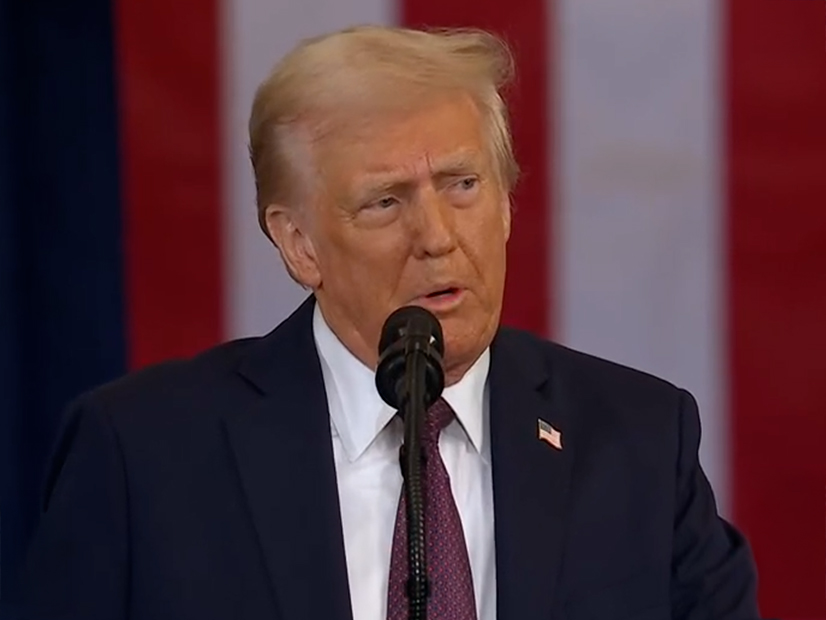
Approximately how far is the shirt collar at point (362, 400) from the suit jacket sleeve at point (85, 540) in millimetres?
217

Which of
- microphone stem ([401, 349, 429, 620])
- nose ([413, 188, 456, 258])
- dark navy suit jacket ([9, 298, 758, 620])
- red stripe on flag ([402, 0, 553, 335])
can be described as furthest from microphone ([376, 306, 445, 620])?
red stripe on flag ([402, 0, 553, 335])

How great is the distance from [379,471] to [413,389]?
375 mm

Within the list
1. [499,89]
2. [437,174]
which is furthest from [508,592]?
[499,89]

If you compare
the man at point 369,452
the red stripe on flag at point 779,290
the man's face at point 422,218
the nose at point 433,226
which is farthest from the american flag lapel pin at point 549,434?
the red stripe on flag at point 779,290

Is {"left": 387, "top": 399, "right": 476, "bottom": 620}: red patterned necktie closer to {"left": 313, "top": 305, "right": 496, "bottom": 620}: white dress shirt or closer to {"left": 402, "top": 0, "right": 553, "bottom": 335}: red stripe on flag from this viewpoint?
{"left": 313, "top": 305, "right": 496, "bottom": 620}: white dress shirt

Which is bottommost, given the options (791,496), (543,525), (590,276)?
(791,496)

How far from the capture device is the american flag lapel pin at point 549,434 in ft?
5.22

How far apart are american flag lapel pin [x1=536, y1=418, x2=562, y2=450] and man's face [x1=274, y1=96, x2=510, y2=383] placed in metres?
0.12

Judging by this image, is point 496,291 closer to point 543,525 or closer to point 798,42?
point 543,525

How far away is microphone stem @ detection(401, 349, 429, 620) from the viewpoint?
114 centimetres

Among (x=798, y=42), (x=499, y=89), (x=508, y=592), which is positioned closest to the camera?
(x=508, y=592)

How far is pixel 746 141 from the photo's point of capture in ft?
6.43

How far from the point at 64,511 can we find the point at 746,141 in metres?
0.95

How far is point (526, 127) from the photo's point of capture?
1.98 metres
